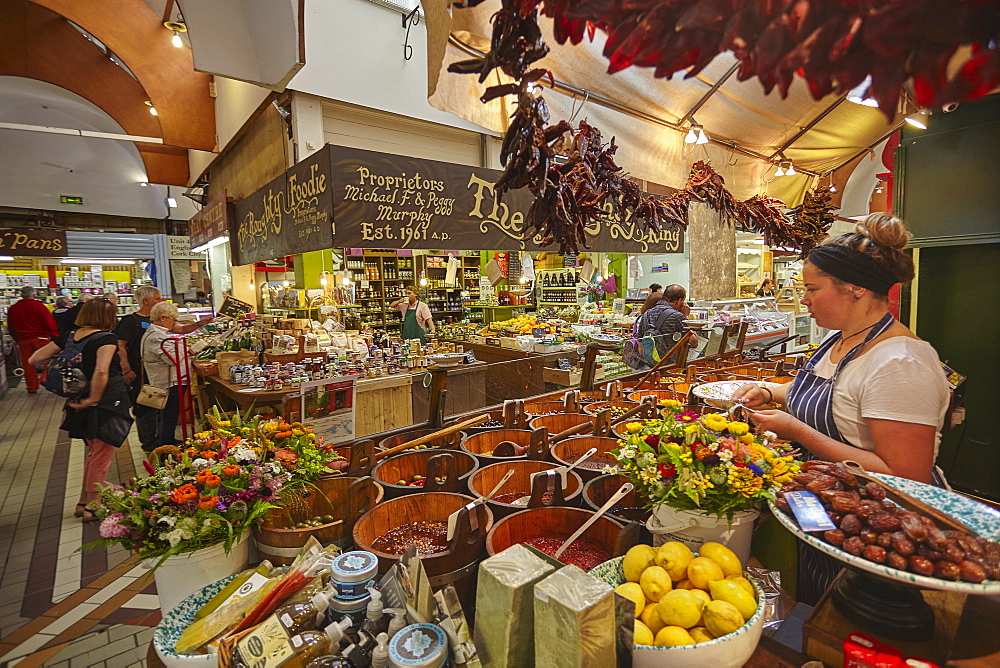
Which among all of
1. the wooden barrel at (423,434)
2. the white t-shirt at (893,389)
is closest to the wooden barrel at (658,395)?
the wooden barrel at (423,434)

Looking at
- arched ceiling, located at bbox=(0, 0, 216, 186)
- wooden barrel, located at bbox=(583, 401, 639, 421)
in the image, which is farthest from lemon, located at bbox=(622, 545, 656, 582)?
arched ceiling, located at bbox=(0, 0, 216, 186)

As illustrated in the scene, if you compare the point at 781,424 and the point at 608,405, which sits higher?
the point at 781,424

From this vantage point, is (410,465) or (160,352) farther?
(160,352)

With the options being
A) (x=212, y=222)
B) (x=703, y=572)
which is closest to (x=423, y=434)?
(x=703, y=572)

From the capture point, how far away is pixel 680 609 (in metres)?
0.99

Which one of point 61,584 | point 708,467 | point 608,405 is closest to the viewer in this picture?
point 708,467

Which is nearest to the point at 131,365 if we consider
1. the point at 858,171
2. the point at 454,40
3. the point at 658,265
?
the point at 454,40

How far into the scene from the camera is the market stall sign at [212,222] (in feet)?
19.4

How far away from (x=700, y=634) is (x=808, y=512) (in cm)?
36

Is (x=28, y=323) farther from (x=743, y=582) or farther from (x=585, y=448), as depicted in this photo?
(x=743, y=582)

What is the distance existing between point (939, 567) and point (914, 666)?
0.21m

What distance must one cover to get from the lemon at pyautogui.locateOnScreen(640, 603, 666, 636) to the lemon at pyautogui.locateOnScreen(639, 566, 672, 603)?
0.02m

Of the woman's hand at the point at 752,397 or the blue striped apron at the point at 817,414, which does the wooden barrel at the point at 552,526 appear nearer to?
the blue striped apron at the point at 817,414

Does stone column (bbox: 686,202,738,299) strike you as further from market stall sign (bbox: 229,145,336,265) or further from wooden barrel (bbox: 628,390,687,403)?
market stall sign (bbox: 229,145,336,265)
